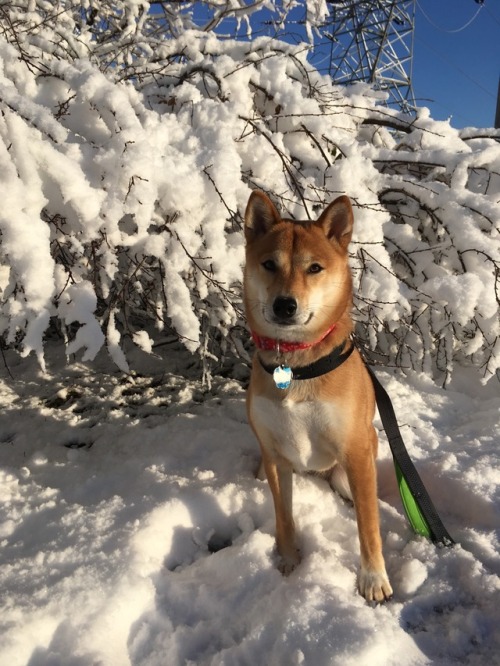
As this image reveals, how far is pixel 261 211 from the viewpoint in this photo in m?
2.28

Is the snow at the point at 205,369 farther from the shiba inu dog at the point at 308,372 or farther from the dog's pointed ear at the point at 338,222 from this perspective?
the dog's pointed ear at the point at 338,222

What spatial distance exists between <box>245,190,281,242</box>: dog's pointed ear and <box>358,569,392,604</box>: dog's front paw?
5.53 ft

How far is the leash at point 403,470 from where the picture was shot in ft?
6.68

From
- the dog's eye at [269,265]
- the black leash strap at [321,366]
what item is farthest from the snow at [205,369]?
the black leash strap at [321,366]

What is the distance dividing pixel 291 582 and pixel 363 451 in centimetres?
65

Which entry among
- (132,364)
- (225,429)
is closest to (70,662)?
(225,429)

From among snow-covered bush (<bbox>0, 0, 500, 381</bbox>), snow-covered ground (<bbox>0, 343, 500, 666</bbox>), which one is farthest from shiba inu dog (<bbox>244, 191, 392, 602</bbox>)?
snow-covered bush (<bbox>0, 0, 500, 381</bbox>)

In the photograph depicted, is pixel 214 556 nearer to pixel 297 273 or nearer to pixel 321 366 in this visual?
pixel 321 366

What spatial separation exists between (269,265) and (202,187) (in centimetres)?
81

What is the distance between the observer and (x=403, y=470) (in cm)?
231

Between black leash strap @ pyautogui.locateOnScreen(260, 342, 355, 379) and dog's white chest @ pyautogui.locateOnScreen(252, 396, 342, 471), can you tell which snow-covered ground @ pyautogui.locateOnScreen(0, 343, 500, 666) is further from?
black leash strap @ pyautogui.locateOnScreen(260, 342, 355, 379)

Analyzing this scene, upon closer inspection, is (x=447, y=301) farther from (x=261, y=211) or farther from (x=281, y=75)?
(x=281, y=75)

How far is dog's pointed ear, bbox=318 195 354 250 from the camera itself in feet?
7.29

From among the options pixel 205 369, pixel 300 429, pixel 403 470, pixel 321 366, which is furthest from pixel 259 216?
pixel 205 369
